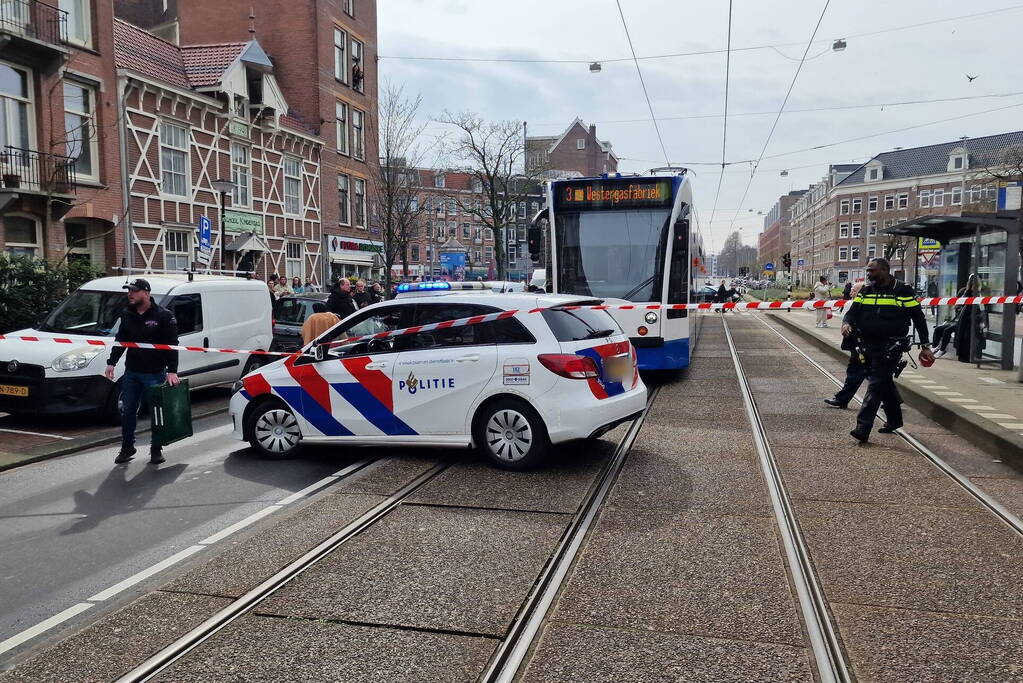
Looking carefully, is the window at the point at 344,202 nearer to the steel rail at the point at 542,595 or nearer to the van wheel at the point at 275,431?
the van wheel at the point at 275,431

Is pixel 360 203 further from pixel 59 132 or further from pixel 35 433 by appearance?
pixel 35 433

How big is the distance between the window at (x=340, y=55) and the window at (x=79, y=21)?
14.2m

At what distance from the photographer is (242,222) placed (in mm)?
26609

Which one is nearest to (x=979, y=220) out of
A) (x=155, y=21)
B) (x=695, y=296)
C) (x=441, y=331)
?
(x=695, y=296)

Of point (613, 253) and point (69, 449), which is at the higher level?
point (613, 253)

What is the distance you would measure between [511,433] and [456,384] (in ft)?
2.11

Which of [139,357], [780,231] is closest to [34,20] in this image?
[139,357]

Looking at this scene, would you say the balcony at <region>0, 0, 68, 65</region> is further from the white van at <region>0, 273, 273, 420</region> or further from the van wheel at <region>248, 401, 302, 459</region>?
the van wheel at <region>248, 401, 302, 459</region>

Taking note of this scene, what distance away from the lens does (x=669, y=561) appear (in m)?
4.73

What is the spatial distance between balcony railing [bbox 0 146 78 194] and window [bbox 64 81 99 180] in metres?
0.50

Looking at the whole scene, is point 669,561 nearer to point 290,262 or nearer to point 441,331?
point 441,331

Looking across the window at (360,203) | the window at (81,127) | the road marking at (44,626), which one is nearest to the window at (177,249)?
the window at (81,127)

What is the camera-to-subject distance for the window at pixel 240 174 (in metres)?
26.4

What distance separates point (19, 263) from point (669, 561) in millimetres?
12363
